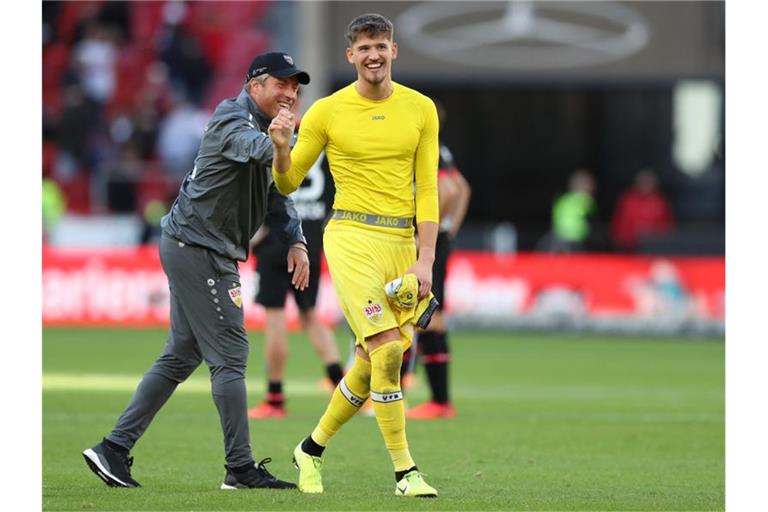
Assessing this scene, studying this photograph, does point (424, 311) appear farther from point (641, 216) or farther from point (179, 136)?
point (641, 216)

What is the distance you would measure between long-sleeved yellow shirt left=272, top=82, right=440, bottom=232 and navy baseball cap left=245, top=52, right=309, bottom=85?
207 millimetres

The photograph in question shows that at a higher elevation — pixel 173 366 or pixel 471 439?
pixel 173 366

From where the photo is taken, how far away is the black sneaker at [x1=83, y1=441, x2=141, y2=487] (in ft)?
26.1

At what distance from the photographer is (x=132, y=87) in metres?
28.8

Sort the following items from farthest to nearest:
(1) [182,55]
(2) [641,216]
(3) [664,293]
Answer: (2) [641,216] < (1) [182,55] < (3) [664,293]

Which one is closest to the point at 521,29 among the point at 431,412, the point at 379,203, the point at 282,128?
the point at 431,412

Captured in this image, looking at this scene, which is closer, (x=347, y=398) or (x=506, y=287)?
(x=347, y=398)

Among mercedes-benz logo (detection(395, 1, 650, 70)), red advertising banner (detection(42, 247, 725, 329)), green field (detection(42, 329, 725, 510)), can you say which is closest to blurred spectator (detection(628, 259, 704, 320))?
red advertising banner (detection(42, 247, 725, 329))

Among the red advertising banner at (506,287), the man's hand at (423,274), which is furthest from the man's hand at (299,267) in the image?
the red advertising banner at (506,287)

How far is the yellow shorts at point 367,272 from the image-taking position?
25.2 ft

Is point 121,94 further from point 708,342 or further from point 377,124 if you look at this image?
point 377,124

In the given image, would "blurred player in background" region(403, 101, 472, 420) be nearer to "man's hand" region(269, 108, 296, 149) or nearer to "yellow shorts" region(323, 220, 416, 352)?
"yellow shorts" region(323, 220, 416, 352)

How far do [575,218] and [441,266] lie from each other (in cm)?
1718

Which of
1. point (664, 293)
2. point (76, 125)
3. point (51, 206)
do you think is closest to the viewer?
point (664, 293)
